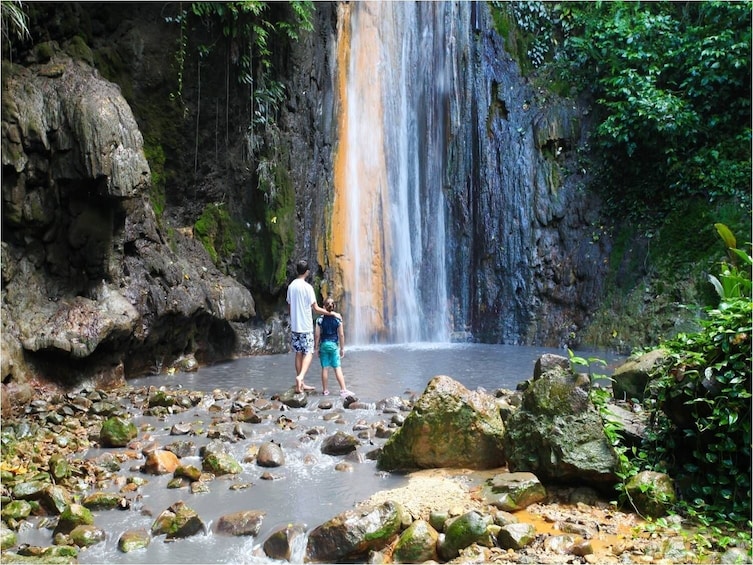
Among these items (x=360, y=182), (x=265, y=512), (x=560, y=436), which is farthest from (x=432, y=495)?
(x=360, y=182)

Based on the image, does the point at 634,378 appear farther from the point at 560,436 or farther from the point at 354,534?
the point at 354,534

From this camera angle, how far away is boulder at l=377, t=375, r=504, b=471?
15.5ft

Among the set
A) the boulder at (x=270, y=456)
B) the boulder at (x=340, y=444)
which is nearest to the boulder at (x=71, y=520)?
the boulder at (x=270, y=456)

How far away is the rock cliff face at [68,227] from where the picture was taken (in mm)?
7520

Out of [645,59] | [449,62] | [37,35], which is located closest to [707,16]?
[645,59]

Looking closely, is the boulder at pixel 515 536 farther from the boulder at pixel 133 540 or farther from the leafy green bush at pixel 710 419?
the boulder at pixel 133 540

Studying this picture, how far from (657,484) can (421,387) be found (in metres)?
4.40

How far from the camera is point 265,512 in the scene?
4098 millimetres

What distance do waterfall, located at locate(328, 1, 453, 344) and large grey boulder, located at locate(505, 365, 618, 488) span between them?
9.71 metres

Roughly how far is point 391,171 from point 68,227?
353 inches

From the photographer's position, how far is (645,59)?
13.7m

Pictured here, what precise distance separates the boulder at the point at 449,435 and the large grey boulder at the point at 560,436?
270 millimetres

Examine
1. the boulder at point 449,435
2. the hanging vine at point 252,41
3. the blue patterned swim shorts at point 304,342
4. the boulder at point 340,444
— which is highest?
the hanging vine at point 252,41

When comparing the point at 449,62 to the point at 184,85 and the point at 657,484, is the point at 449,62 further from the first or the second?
the point at 657,484
